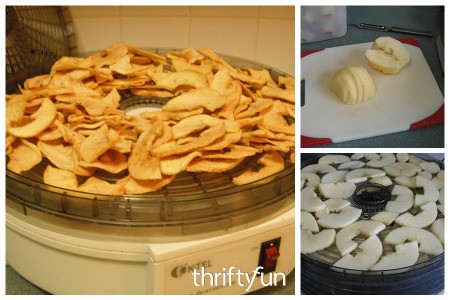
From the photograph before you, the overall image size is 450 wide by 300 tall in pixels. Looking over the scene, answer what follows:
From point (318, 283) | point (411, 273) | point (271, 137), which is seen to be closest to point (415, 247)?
point (411, 273)

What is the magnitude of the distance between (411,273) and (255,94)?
0.44 metres

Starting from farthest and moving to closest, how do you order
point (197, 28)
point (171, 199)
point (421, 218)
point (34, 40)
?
point (197, 28) → point (34, 40) → point (421, 218) → point (171, 199)

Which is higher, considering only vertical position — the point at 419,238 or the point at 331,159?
the point at 331,159

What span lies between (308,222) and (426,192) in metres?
0.22

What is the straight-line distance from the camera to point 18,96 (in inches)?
43.2

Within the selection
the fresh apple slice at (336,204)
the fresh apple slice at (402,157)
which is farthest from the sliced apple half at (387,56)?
the fresh apple slice at (336,204)

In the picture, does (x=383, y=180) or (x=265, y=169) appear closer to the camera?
(x=265, y=169)

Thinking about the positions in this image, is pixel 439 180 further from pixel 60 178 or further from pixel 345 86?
pixel 60 178

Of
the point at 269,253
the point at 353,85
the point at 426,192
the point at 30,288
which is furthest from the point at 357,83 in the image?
the point at 30,288

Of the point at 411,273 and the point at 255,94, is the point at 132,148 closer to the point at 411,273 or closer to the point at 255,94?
the point at 255,94

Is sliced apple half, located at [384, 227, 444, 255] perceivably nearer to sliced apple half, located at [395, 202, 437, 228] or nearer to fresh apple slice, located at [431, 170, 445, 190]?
sliced apple half, located at [395, 202, 437, 228]

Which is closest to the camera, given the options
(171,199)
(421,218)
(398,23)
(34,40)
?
(171,199)

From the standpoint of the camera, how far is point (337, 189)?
3.63 feet

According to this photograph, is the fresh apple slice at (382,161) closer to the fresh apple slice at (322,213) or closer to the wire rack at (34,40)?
the fresh apple slice at (322,213)
